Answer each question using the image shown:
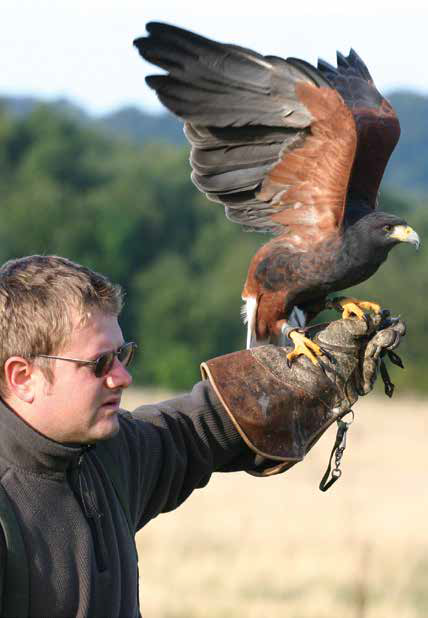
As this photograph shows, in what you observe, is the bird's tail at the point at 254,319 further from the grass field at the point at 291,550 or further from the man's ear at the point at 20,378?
the grass field at the point at 291,550

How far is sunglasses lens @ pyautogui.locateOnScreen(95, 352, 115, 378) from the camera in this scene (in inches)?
97.3

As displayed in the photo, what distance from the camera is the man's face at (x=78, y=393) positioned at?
245 centimetres

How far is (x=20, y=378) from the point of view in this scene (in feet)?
8.00

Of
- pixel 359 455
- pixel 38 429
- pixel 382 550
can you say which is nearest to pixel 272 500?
pixel 382 550

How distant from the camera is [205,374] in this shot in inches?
126

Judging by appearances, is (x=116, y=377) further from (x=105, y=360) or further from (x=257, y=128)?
(x=257, y=128)

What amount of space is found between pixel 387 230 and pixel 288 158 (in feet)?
1.67

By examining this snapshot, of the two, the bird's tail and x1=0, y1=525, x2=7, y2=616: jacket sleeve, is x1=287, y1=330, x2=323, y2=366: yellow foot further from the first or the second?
the bird's tail

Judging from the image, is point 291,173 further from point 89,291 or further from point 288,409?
point 89,291

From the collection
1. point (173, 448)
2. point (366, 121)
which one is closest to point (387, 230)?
point (366, 121)

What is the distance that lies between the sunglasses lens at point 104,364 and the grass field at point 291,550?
4956 mm

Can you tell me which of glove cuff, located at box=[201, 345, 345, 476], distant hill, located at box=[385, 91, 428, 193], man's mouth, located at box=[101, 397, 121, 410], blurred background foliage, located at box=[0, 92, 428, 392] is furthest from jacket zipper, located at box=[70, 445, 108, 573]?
distant hill, located at box=[385, 91, 428, 193]

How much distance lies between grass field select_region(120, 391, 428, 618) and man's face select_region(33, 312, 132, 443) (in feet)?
16.2

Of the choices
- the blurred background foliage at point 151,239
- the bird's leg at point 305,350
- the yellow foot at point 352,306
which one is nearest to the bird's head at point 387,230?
the yellow foot at point 352,306
